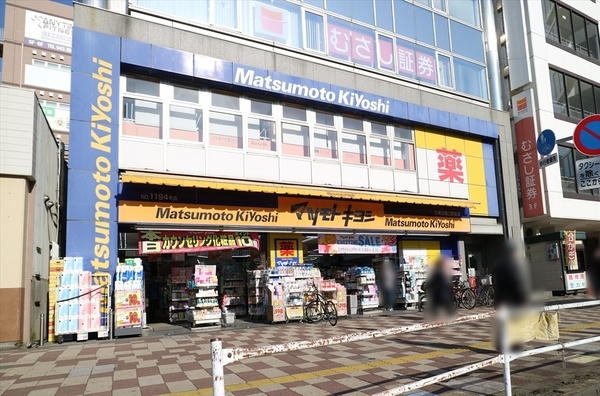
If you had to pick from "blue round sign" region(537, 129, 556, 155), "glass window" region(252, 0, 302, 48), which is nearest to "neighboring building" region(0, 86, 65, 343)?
"glass window" region(252, 0, 302, 48)

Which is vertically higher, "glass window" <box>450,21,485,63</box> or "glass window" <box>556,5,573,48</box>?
"glass window" <box>556,5,573,48</box>

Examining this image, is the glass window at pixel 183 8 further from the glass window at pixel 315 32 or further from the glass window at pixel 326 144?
the glass window at pixel 326 144

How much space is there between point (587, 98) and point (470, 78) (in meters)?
8.45

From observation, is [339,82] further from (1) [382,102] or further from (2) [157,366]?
(2) [157,366]

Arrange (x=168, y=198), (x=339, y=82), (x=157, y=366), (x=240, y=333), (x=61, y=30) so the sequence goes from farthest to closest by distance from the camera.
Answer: (x=61, y=30)
(x=339, y=82)
(x=168, y=198)
(x=240, y=333)
(x=157, y=366)

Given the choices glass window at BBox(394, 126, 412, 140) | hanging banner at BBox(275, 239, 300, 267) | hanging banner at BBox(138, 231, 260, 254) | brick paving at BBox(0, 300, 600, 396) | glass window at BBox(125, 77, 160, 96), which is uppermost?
glass window at BBox(125, 77, 160, 96)

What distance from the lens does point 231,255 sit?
14.3 meters

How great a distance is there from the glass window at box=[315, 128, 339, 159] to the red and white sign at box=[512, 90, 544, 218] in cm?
1012

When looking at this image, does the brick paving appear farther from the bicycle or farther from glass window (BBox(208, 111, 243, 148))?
glass window (BBox(208, 111, 243, 148))

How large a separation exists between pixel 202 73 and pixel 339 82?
16.8ft

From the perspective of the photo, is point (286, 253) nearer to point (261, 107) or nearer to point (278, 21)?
point (261, 107)

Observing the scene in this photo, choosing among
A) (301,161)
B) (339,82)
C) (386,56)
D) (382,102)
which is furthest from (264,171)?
(386,56)

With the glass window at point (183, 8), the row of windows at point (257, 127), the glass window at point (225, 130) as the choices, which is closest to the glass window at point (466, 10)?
the row of windows at point (257, 127)

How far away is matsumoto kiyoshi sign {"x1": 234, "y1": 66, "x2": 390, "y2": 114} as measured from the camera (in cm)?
1341
